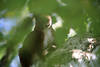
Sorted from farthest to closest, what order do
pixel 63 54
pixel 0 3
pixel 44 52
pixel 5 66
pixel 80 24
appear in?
pixel 5 66 < pixel 44 52 < pixel 63 54 < pixel 80 24 < pixel 0 3

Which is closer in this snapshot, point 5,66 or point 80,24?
point 80,24

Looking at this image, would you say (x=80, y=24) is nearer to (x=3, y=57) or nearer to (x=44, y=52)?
(x=44, y=52)

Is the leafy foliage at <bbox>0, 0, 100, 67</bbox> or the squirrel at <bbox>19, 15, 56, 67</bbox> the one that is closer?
the leafy foliage at <bbox>0, 0, 100, 67</bbox>

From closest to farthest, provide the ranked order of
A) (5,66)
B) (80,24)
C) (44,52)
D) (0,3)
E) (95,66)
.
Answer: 1. (0,3)
2. (80,24)
3. (95,66)
4. (44,52)
5. (5,66)

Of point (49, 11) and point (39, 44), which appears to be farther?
point (39, 44)

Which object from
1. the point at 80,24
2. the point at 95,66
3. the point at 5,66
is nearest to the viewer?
the point at 80,24

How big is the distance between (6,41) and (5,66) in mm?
574

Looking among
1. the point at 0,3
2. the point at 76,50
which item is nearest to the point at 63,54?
the point at 76,50

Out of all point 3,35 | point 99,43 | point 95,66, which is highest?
point 3,35

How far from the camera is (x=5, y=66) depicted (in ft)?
7.47

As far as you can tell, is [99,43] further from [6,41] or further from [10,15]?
[10,15]

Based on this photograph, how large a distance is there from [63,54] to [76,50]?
4.4 inches

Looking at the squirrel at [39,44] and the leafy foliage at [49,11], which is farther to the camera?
the squirrel at [39,44]

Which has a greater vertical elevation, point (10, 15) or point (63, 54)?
point (10, 15)
